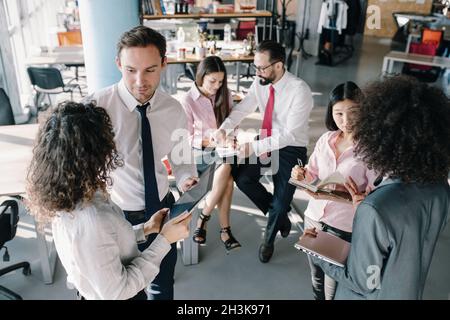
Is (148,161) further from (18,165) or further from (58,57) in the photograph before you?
(58,57)

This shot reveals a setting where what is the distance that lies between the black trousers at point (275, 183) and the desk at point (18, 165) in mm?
1531

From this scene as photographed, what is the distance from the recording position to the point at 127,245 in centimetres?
156

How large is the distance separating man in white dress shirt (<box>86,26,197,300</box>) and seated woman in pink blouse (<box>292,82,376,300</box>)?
708mm

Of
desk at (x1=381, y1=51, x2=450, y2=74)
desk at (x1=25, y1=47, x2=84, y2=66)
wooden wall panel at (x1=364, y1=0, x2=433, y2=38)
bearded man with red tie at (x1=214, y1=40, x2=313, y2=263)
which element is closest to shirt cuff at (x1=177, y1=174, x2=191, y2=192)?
Answer: bearded man with red tie at (x1=214, y1=40, x2=313, y2=263)

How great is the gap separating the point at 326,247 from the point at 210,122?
1664 millimetres

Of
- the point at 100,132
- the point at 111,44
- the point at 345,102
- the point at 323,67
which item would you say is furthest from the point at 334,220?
the point at 323,67

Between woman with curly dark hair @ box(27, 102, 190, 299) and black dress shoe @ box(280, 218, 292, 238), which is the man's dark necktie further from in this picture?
black dress shoe @ box(280, 218, 292, 238)

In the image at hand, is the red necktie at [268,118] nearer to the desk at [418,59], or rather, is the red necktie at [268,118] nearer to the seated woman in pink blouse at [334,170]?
the seated woman in pink blouse at [334,170]

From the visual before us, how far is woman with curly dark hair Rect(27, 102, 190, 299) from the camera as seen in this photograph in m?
1.33

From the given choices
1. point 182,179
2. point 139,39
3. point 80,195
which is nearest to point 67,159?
point 80,195

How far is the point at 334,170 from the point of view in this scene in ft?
7.68

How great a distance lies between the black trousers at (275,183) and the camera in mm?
3145

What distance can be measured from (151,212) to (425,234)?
1302mm
